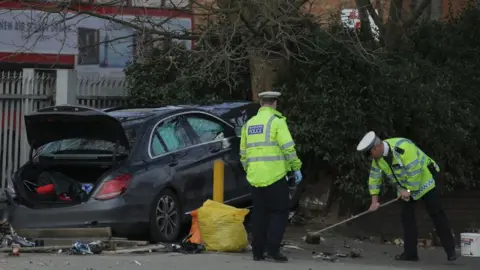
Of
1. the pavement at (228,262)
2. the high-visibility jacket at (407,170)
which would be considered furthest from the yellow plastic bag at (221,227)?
the high-visibility jacket at (407,170)

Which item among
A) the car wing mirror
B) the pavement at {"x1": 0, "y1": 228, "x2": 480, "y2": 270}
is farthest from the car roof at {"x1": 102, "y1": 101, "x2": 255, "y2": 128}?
the pavement at {"x1": 0, "y1": 228, "x2": 480, "y2": 270}

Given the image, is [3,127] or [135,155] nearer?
[135,155]

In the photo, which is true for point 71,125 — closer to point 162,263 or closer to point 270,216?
point 162,263

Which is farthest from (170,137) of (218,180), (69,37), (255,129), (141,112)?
(69,37)

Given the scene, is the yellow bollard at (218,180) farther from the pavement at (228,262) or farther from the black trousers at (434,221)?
the black trousers at (434,221)

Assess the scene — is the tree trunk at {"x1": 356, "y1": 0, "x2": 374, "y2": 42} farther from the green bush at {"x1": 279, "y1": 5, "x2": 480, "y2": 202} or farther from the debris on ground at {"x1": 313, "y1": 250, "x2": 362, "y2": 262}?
the debris on ground at {"x1": 313, "y1": 250, "x2": 362, "y2": 262}

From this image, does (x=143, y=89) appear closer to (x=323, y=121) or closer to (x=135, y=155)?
(x=323, y=121)

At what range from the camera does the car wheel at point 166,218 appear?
8984mm

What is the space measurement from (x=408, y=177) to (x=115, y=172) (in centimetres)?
311

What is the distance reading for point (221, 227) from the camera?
28.3 ft

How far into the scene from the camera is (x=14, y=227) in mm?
8945

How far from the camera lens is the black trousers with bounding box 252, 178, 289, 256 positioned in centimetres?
820

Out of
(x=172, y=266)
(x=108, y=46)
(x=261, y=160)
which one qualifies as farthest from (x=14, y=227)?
(x=108, y=46)

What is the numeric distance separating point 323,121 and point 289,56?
1.20 meters
